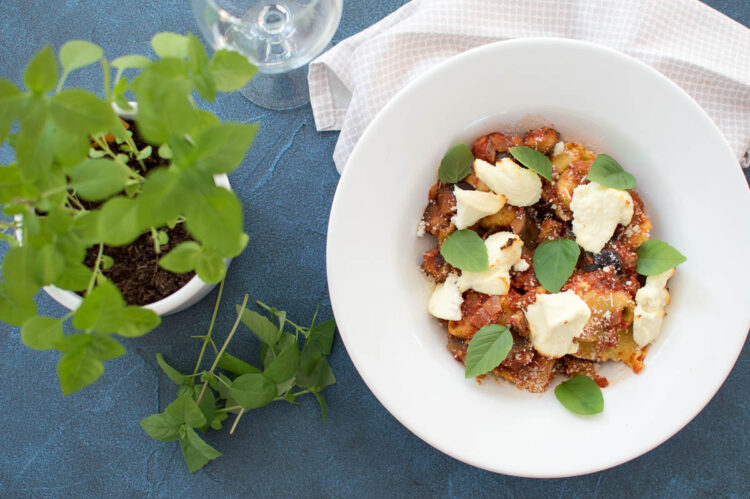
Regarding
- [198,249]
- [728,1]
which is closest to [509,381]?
[198,249]

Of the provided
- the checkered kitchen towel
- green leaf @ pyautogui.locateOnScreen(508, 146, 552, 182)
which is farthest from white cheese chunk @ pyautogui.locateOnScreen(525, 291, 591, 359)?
the checkered kitchen towel

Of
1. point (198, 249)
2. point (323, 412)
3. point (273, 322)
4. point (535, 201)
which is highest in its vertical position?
point (198, 249)

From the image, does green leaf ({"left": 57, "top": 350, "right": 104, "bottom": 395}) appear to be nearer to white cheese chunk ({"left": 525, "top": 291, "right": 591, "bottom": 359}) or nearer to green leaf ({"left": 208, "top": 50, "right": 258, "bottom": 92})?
green leaf ({"left": 208, "top": 50, "right": 258, "bottom": 92})

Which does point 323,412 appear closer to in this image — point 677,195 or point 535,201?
point 535,201

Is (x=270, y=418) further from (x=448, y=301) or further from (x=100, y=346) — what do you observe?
(x=100, y=346)

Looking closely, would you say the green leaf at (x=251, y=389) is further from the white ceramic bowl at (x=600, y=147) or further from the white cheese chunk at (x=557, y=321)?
the white cheese chunk at (x=557, y=321)

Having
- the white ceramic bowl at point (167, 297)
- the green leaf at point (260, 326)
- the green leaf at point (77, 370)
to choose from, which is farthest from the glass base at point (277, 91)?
the green leaf at point (77, 370)
